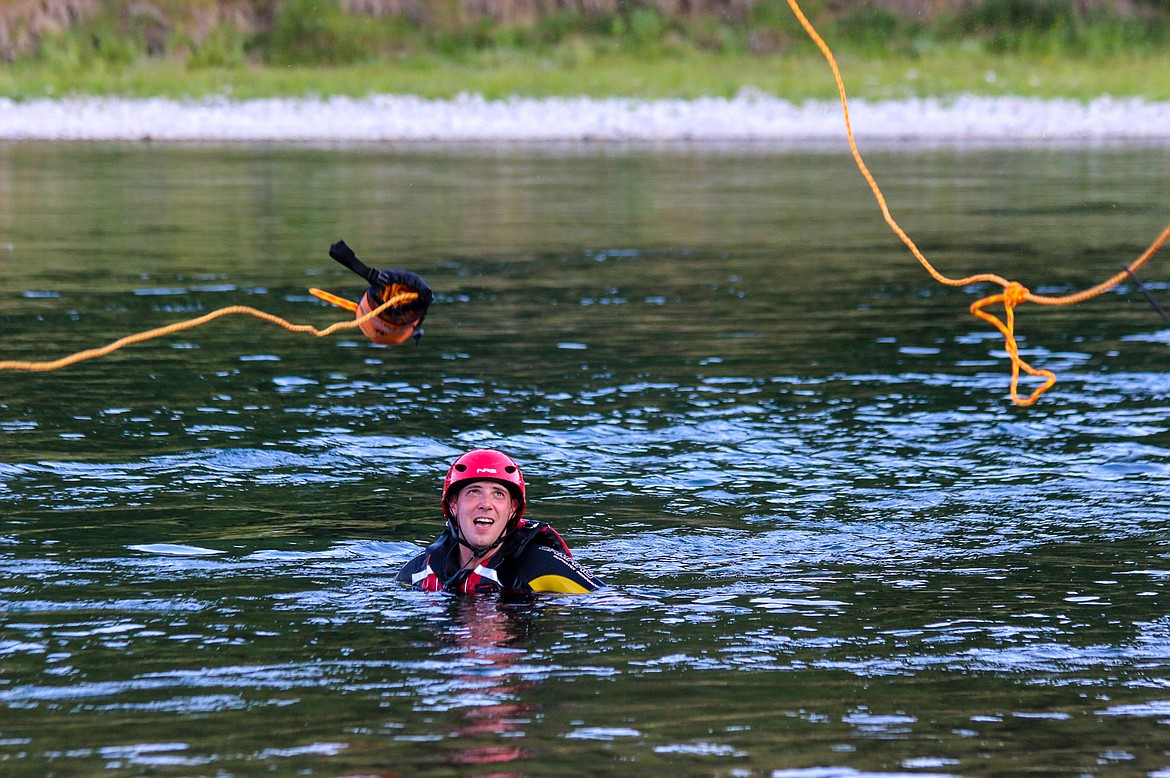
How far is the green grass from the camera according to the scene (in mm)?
54500


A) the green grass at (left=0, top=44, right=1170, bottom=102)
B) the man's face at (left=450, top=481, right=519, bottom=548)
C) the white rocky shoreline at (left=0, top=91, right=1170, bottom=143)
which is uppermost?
the green grass at (left=0, top=44, right=1170, bottom=102)

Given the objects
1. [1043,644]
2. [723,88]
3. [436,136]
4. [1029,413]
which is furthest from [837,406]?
[723,88]

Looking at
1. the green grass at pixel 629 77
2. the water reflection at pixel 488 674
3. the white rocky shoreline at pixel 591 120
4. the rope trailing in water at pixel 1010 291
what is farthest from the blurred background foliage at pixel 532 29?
the water reflection at pixel 488 674

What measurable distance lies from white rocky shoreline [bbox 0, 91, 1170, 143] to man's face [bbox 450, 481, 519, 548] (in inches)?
1544

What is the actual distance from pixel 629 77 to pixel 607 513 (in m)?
46.6

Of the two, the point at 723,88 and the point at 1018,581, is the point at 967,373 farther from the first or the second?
the point at 723,88

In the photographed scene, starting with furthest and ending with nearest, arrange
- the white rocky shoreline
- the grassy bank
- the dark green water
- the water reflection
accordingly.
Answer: the grassy bank → the white rocky shoreline → the dark green water → the water reflection

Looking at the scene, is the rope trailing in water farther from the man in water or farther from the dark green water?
the man in water

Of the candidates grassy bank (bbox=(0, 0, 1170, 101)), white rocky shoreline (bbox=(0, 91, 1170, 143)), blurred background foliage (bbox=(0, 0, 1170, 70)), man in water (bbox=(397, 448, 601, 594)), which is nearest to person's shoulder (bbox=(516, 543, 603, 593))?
man in water (bbox=(397, 448, 601, 594))

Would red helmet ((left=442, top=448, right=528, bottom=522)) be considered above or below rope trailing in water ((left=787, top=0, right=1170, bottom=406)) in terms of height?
below

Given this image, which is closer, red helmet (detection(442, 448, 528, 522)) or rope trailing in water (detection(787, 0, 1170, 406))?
rope trailing in water (detection(787, 0, 1170, 406))

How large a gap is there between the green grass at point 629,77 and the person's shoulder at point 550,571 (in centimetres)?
4454

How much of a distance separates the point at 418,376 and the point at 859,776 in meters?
10.1

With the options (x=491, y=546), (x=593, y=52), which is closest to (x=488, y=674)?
(x=491, y=546)
